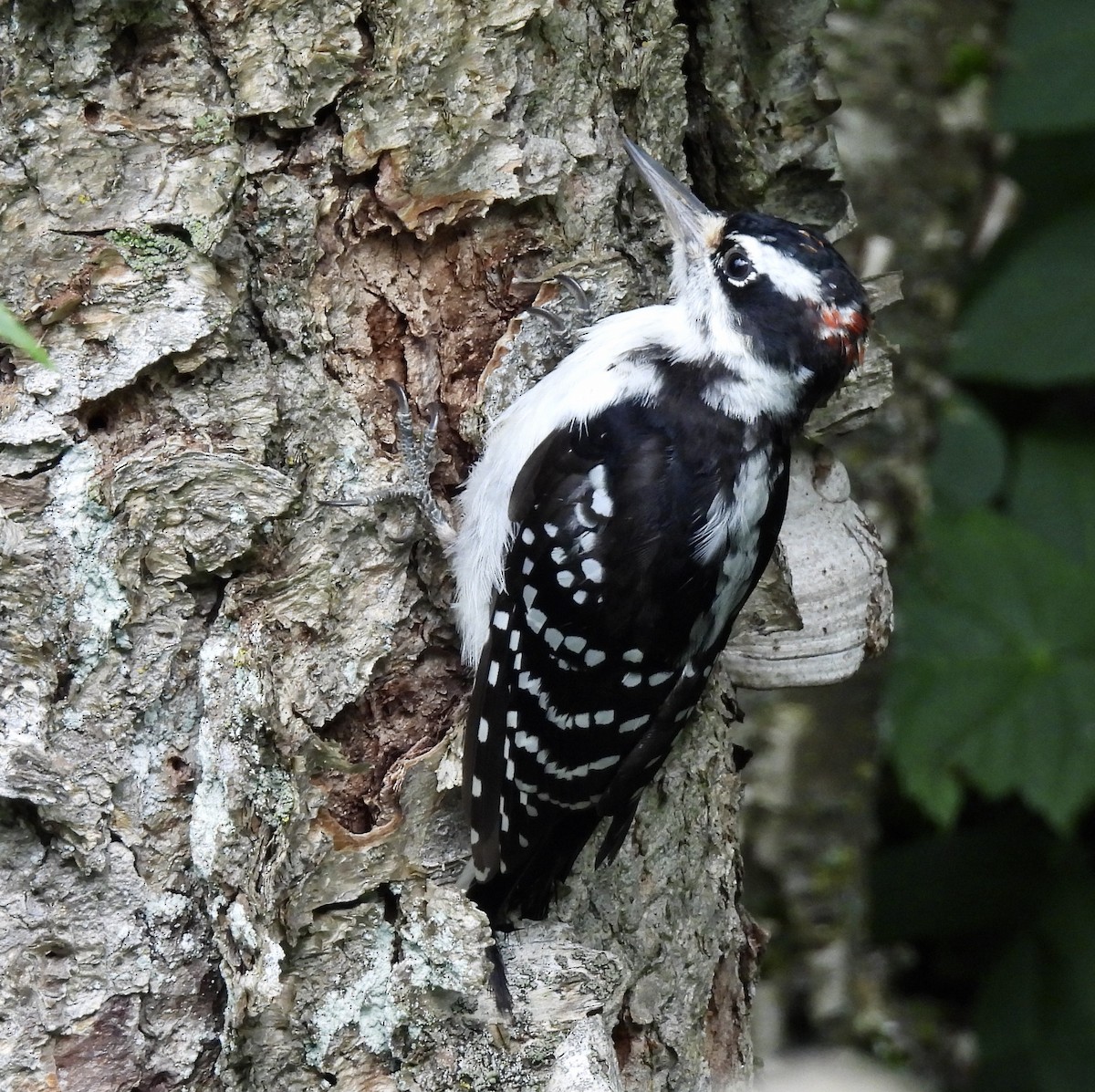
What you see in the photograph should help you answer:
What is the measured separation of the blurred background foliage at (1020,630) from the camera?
3043 mm

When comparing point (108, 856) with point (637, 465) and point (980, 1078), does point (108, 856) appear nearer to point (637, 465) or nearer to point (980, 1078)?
point (637, 465)

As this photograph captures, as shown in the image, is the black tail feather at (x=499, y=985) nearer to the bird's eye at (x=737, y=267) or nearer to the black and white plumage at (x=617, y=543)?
the black and white plumage at (x=617, y=543)

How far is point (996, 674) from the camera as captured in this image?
3.19 metres

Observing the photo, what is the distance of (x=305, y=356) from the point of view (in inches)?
Result: 81.7

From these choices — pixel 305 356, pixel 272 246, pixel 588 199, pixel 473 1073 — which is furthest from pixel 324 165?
pixel 473 1073

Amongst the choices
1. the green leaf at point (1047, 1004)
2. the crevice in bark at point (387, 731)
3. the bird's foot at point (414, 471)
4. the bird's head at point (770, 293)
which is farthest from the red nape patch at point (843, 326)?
the green leaf at point (1047, 1004)

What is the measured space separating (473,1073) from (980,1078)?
220cm

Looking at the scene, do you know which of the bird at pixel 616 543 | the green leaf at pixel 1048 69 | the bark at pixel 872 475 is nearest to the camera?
the bird at pixel 616 543

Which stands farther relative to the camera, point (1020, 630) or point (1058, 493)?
point (1058, 493)

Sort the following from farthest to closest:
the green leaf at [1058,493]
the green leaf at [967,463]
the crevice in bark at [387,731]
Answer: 1. the green leaf at [967,463]
2. the green leaf at [1058,493]
3. the crevice in bark at [387,731]

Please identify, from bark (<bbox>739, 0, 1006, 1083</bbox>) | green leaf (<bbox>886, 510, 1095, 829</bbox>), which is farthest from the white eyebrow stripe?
bark (<bbox>739, 0, 1006, 1083</bbox>)

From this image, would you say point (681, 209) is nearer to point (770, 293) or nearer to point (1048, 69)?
point (770, 293)

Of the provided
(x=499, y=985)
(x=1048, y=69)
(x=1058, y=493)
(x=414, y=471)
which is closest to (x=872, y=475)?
(x=1058, y=493)

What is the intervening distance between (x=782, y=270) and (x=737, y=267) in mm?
81
